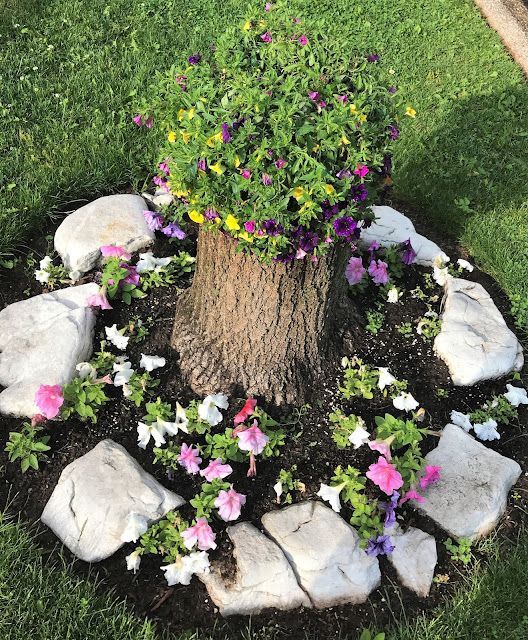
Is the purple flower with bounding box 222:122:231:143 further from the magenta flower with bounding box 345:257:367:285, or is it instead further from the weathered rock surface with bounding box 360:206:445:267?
the weathered rock surface with bounding box 360:206:445:267

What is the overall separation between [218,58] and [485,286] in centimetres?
198

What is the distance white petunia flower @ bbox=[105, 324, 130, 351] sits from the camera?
9.55 feet

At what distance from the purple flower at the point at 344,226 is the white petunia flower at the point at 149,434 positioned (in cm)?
105

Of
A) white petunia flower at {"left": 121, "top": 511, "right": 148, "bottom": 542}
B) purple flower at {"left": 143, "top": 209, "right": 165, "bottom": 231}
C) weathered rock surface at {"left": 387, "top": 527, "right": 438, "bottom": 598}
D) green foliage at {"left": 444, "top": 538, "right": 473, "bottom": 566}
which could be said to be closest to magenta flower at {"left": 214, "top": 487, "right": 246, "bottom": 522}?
white petunia flower at {"left": 121, "top": 511, "right": 148, "bottom": 542}

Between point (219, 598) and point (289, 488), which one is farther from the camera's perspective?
point (289, 488)

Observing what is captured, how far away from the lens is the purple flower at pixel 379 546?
241 cm

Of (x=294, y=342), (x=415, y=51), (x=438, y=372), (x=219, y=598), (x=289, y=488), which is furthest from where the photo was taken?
(x=415, y=51)

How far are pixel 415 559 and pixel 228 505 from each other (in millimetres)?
729

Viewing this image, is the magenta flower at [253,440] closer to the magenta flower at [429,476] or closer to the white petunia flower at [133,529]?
the white petunia flower at [133,529]

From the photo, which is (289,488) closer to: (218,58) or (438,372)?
(438,372)

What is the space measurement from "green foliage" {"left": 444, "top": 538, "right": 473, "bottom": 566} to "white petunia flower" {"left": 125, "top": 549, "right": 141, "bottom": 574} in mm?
1162

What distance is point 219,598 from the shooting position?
7.50ft

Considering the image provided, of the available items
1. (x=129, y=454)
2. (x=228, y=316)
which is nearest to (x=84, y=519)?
(x=129, y=454)

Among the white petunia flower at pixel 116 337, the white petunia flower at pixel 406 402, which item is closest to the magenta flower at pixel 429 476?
the white petunia flower at pixel 406 402
